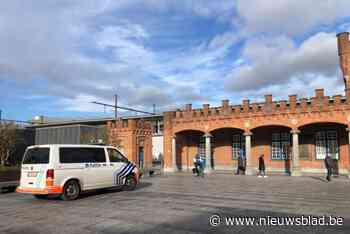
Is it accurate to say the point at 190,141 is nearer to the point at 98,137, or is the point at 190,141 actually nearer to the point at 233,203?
the point at 98,137

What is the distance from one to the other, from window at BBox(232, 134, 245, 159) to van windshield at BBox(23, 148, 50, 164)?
65.5 ft

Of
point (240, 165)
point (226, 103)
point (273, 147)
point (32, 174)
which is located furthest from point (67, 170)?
point (273, 147)

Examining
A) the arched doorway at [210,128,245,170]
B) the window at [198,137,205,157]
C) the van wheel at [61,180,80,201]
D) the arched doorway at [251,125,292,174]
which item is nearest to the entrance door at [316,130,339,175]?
the arched doorway at [251,125,292,174]

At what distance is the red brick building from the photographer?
2412 centimetres

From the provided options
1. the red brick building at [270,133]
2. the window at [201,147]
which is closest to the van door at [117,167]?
the red brick building at [270,133]

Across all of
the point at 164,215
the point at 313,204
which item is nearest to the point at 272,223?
the point at 164,215

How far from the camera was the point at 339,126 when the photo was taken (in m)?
24.8

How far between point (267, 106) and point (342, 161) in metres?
6.52

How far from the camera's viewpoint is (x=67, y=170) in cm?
1208

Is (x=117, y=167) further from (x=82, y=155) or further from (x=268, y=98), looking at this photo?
(x=268, y=98)

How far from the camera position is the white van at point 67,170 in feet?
38.2

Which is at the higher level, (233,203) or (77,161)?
(77,161)

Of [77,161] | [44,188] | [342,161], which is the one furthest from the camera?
[342,161]

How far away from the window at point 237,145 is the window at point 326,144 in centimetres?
604
